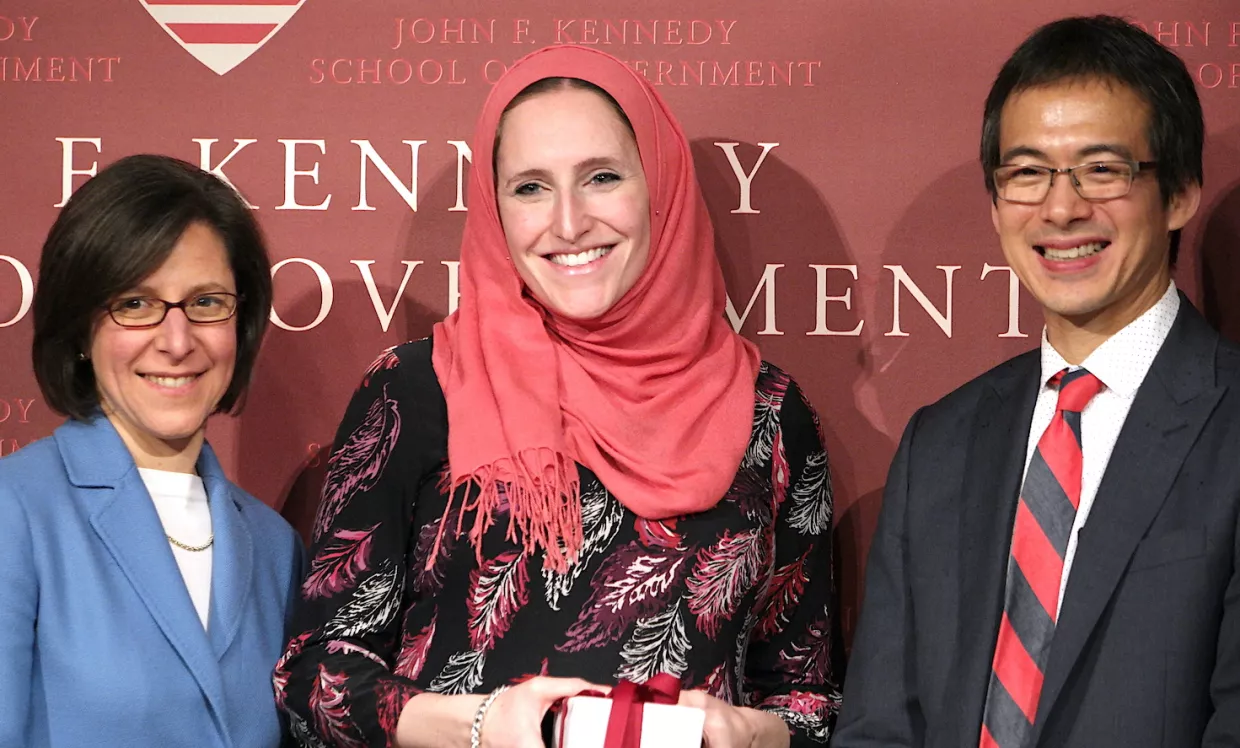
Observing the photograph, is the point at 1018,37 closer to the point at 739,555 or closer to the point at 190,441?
the point at 739,555

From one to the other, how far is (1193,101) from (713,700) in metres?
1.29

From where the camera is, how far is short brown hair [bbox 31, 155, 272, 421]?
8.25ft

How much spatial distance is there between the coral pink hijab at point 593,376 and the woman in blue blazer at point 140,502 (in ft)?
1.44

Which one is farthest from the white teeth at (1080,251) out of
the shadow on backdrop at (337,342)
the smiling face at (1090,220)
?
the shadow on backdrop at (337,342)

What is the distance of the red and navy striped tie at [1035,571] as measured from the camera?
228 centimetres

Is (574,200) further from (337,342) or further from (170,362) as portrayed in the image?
(337,342)

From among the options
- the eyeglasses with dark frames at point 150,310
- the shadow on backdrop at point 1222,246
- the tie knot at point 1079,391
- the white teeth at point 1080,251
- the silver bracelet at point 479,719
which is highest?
the shadow on backdrop at point 1222,246

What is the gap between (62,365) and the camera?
257 cm

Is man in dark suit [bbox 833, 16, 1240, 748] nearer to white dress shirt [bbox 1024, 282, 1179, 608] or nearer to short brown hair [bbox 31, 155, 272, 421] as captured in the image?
white dress shirt [bbox 1024, 282, 1179, 608]

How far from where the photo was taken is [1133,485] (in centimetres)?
223

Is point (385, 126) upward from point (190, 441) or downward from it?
upward

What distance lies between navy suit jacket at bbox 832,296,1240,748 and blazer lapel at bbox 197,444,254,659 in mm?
1075

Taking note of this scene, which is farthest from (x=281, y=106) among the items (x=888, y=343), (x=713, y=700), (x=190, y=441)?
(x=713, y=700)

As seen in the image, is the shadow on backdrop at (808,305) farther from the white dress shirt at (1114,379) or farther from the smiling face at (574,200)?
the white dress shirt at (1114,379)
